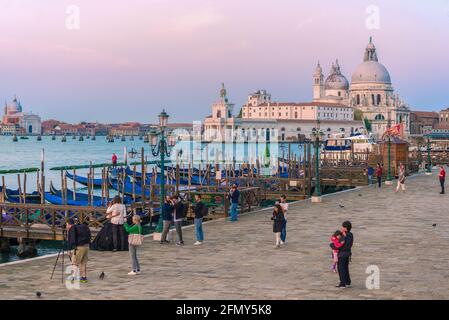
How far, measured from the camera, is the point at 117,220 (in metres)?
13.1

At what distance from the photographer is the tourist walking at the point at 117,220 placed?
12.9 m

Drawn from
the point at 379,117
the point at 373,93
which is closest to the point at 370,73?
the point at 373,93

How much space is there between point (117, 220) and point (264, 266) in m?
3.05

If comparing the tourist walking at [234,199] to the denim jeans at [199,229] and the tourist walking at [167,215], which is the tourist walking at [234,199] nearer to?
the denim jeans at [199,229]

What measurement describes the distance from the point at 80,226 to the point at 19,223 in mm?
7966

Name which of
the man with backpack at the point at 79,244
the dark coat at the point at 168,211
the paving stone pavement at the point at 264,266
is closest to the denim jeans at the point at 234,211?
the paving stone pavement at the point at 264,266

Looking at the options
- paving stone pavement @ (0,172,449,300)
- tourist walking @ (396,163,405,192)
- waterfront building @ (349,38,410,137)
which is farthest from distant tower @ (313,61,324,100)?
paving stone pavement @ (0,172,449,300)

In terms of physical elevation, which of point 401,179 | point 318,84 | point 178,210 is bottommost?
point 178,210

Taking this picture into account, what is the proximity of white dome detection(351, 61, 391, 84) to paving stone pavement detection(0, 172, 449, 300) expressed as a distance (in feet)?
519

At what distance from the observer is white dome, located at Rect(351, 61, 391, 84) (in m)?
172

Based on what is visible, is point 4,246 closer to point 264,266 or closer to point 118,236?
point 118,236

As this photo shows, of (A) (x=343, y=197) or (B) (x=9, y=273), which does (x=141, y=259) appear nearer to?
(B) (x=9, y=273)
